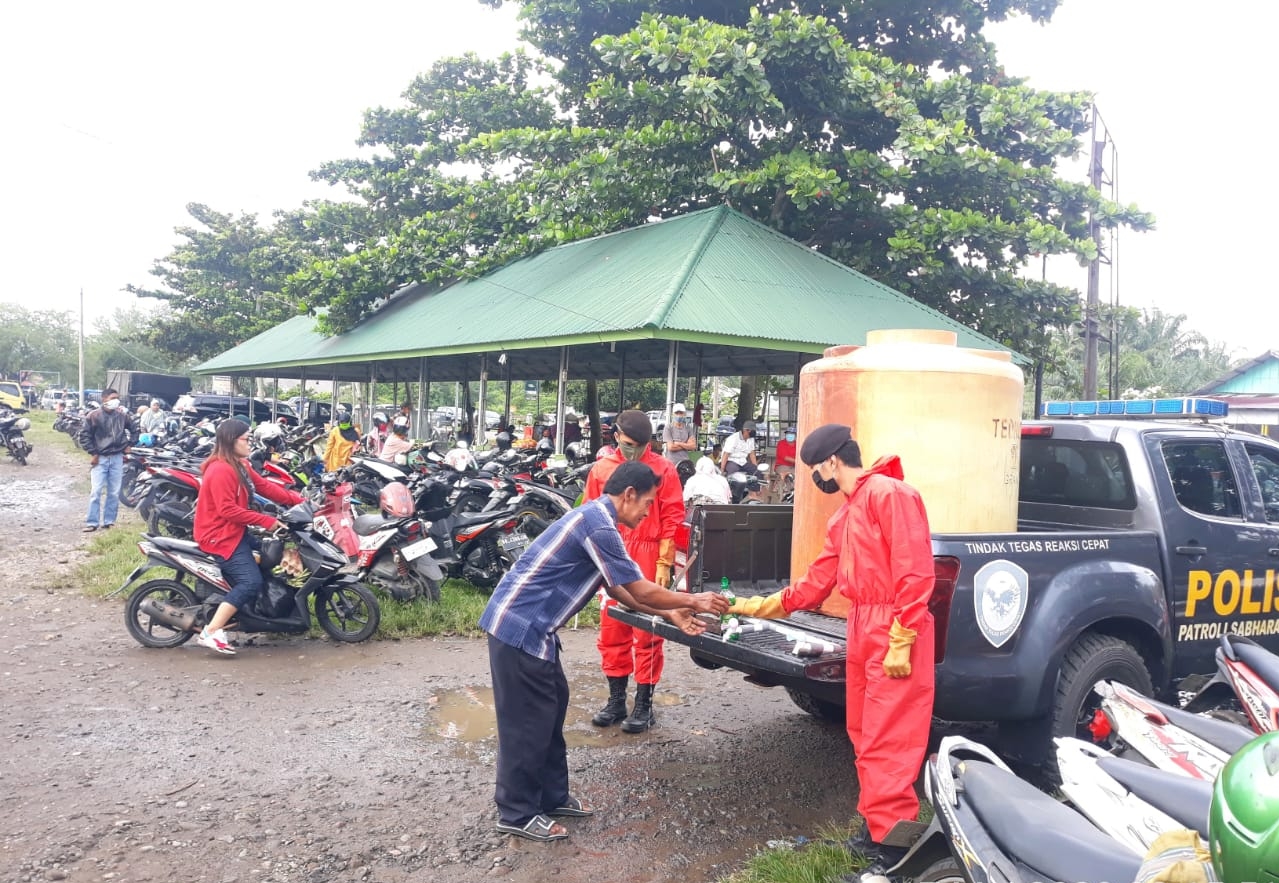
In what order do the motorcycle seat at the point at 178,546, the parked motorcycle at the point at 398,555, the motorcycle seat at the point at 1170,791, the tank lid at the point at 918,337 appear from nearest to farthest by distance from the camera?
1. the motorcycle seat at the point at 1170,791
2. the tank lid at the point at 918,337
3. the motorcycle seat at the point at 178,546
4. the parked motorcycle at the point at 398,555

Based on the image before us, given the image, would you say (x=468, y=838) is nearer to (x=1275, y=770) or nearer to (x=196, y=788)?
(x=196, y=788)

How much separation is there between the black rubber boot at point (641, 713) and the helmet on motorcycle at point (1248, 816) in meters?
3.59

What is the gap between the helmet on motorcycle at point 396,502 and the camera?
738 cm

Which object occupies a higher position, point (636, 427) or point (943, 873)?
point (636, 427)

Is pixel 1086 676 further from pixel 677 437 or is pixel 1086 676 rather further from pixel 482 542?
pixel 677 437

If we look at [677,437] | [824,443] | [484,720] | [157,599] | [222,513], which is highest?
[824,443]

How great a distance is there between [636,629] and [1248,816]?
144 inches

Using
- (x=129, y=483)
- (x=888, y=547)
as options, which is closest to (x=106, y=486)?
(x=129, y=483)

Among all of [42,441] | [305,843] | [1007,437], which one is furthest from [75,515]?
[42,441]

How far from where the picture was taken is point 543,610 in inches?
142

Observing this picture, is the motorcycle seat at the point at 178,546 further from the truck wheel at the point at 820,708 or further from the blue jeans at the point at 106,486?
the blue jeans at the point at 106,486

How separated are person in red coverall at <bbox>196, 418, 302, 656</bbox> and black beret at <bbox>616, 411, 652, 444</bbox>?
108 inches

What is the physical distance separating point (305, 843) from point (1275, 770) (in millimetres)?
3359

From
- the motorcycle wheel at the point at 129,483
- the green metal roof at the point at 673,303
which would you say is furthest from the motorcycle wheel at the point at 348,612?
the motorcycle wheel at the point at 129,483
